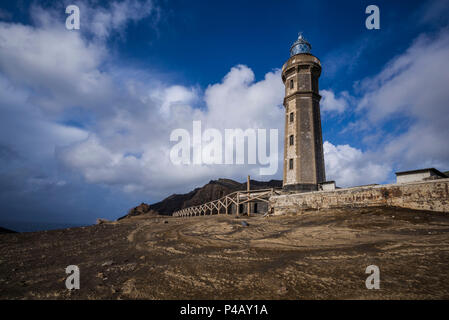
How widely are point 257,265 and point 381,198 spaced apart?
9313 mm

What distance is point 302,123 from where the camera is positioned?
66.3ft

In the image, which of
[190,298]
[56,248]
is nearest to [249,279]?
[190,298]

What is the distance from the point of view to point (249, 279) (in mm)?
3674

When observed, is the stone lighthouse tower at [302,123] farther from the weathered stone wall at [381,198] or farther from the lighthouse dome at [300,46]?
the weathered stone wall at [381,198]

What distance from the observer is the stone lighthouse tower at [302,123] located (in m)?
19.0

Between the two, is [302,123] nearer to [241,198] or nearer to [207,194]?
[241,198]

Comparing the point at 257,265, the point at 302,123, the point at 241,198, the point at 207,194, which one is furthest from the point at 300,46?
the point at 207,194

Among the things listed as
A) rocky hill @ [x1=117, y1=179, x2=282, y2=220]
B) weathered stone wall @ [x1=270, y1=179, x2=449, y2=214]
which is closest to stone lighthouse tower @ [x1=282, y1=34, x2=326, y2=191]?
weathered stone wall @ [x1=270, y1=179, x2=449, y2=214]

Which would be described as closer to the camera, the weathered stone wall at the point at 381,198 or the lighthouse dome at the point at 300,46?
the weathered stone wall at the point at 381,198

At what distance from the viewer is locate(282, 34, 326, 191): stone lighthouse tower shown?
18984 mm

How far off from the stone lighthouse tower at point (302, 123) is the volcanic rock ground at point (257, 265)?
10900mm

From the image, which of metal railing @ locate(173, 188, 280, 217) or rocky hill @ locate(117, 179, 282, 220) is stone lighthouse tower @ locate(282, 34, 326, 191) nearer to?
metal railing @ locate(173, 188, 280, 217)

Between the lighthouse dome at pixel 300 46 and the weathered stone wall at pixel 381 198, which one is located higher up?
the lighthouse dome at pixel 300 46

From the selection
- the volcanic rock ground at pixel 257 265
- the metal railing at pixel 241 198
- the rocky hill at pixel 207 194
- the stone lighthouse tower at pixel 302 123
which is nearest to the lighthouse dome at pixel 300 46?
the stone lighthouse tower at pixel 302 123
